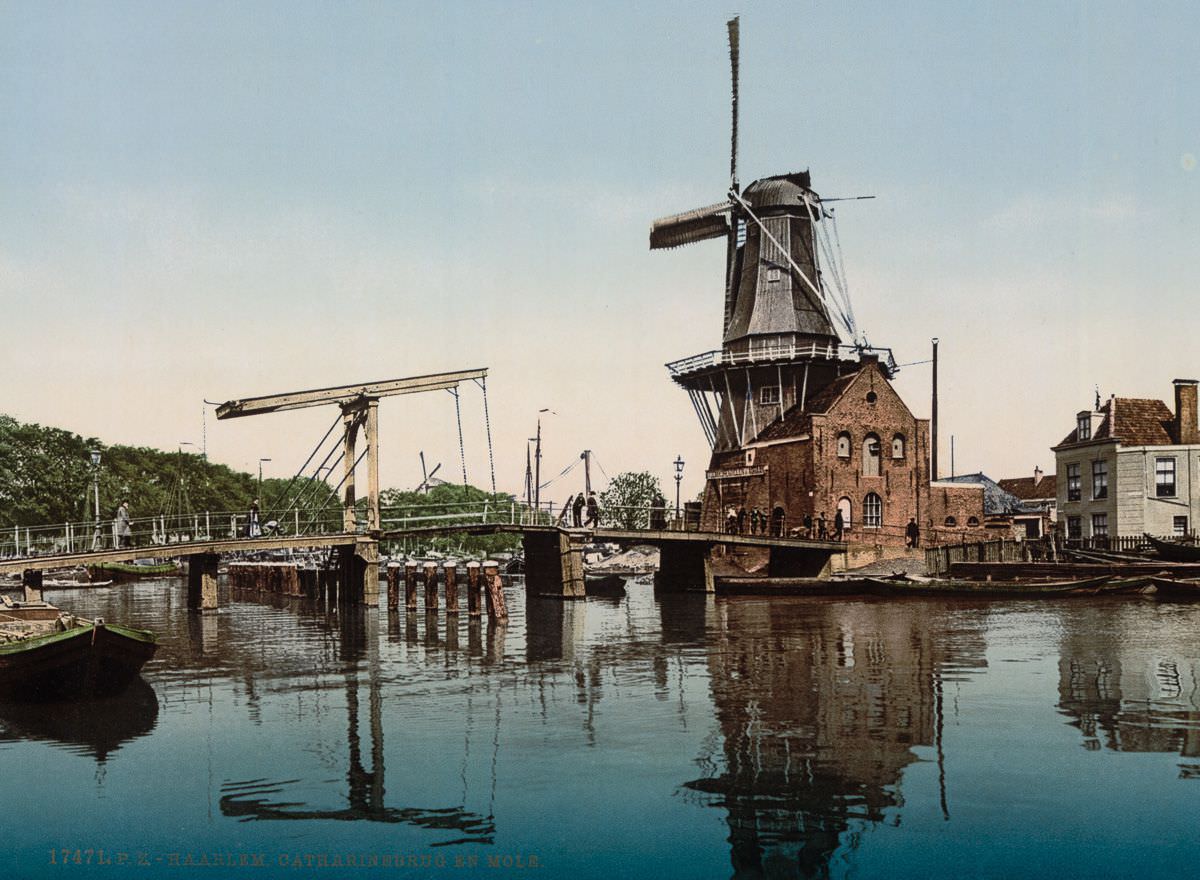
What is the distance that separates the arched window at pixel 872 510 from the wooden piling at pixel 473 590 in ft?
74.7

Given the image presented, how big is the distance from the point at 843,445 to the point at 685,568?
9535mm

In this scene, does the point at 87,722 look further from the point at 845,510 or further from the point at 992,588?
the point at 845,510

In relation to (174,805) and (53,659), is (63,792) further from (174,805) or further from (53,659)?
(53,659)

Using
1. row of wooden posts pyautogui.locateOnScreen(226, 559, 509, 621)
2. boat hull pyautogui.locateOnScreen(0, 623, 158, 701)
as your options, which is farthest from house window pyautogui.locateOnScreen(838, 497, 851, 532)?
boat hull pyautogui.locateOnScreen(0, 623, 158, 701)

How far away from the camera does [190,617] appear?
3969 cm

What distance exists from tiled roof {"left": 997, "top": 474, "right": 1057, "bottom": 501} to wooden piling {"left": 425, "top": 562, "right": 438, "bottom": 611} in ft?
167

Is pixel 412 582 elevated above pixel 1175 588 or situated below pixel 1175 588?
above

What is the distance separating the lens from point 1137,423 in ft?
168

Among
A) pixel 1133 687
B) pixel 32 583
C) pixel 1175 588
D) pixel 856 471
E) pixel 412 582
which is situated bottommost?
pixel 1175 588

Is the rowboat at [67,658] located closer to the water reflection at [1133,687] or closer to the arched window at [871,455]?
the water reflection at [1133,687]

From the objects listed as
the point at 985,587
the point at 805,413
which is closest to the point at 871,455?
the point at 805,413

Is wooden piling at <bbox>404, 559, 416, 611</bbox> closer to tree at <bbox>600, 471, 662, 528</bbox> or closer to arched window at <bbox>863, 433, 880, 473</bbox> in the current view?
arched window at <bbox>863, 433, 880, 473</bbox>

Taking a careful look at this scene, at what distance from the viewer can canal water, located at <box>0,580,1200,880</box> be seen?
9945 millimetres

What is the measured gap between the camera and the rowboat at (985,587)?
132 feet
